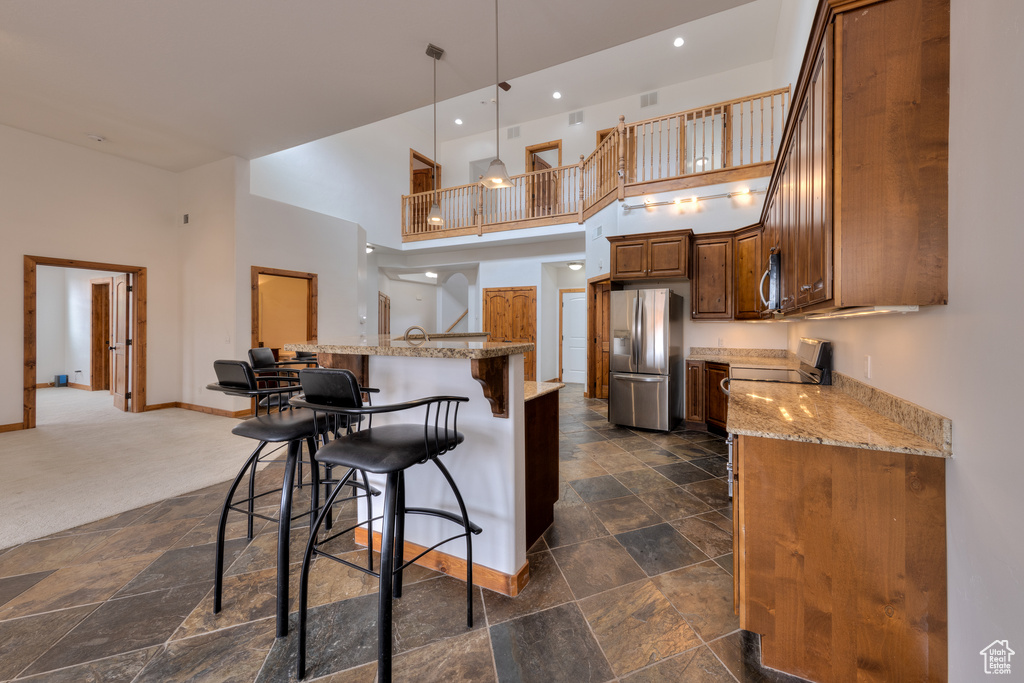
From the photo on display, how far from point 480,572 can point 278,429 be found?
44.1 inches

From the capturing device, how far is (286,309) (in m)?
6.91

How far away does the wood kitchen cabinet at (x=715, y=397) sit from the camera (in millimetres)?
4438

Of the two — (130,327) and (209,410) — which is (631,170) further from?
(130,327)

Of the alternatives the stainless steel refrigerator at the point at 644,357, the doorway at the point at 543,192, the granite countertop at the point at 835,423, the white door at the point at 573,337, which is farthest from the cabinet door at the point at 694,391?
the doorway at the point at 543,192

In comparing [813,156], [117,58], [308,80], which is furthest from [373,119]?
[813,156]

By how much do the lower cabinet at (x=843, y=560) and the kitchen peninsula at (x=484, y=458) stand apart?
35.4 inches

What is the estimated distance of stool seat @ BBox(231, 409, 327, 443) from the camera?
1.64m

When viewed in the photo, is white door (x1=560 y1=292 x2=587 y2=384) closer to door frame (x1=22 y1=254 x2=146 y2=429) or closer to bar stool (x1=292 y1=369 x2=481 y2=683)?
door frame (x1=22 y1=254 x2=146 y2=429)

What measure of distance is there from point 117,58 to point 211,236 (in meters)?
2.57

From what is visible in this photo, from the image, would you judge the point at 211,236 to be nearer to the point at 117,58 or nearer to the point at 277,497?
the point at 117,58

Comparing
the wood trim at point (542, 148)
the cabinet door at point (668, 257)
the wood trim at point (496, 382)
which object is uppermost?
the wood trim at point (542, 148)

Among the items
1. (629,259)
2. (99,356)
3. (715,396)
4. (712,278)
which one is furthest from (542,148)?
(99,356)

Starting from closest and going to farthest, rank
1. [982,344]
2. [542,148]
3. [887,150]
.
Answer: [982,344]
[887,150]
[542,148]

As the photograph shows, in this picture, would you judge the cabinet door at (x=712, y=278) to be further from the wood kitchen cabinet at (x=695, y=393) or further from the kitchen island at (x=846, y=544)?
the kitchen island at (x=846, y=544)
